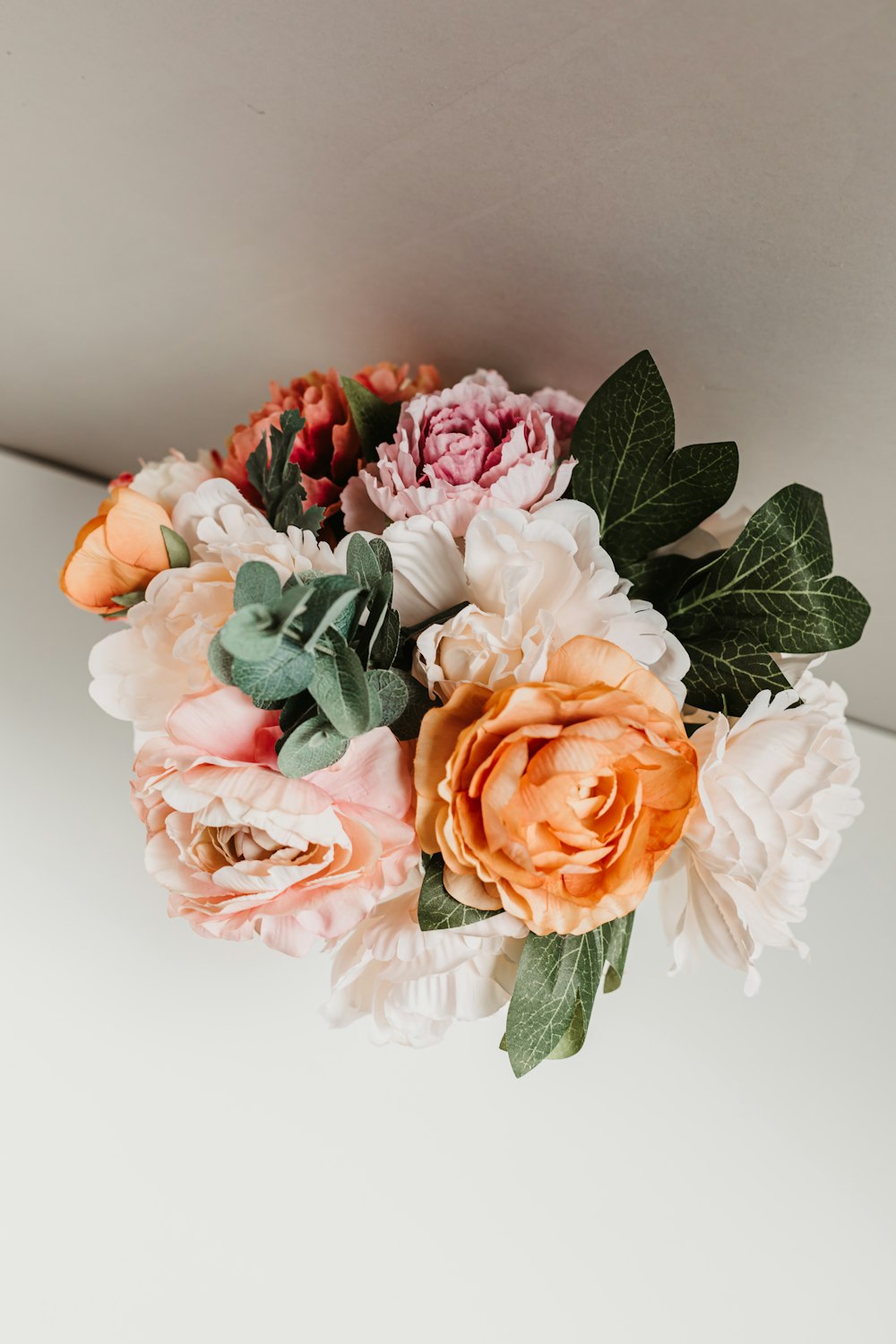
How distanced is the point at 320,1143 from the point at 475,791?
0.55 m

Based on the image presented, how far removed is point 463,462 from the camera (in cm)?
56

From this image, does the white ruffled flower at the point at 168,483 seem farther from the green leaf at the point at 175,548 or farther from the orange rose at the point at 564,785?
the orange rose at the point at 564,785

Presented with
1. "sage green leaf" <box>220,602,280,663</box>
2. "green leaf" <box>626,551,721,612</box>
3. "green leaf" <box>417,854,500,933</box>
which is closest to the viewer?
"sage green leaf" <box>220,602,280,663</box>

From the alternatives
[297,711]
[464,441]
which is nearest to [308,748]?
[297,711]

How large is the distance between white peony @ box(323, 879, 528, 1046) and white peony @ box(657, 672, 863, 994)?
119mm

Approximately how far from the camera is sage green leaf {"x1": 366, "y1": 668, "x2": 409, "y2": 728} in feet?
1.55

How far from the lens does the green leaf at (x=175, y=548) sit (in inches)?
22.2

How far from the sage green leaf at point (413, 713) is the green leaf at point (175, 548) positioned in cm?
17

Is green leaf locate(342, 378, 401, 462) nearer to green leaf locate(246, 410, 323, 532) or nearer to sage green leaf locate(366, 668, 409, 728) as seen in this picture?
green leaf locate(246, 410, 323, 532)

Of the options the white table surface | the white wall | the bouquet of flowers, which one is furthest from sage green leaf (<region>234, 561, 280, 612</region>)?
the white table surface

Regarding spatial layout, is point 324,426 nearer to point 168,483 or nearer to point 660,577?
point 168,483

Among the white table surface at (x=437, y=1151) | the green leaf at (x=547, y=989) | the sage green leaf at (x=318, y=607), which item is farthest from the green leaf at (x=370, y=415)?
the white table surface at (x=437, y=1151)

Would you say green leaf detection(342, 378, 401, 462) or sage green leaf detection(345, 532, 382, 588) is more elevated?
green leaf detection(342, 378, 401, 462)

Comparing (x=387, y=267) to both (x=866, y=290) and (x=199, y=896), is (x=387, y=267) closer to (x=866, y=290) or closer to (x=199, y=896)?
(x=866, y=290)
